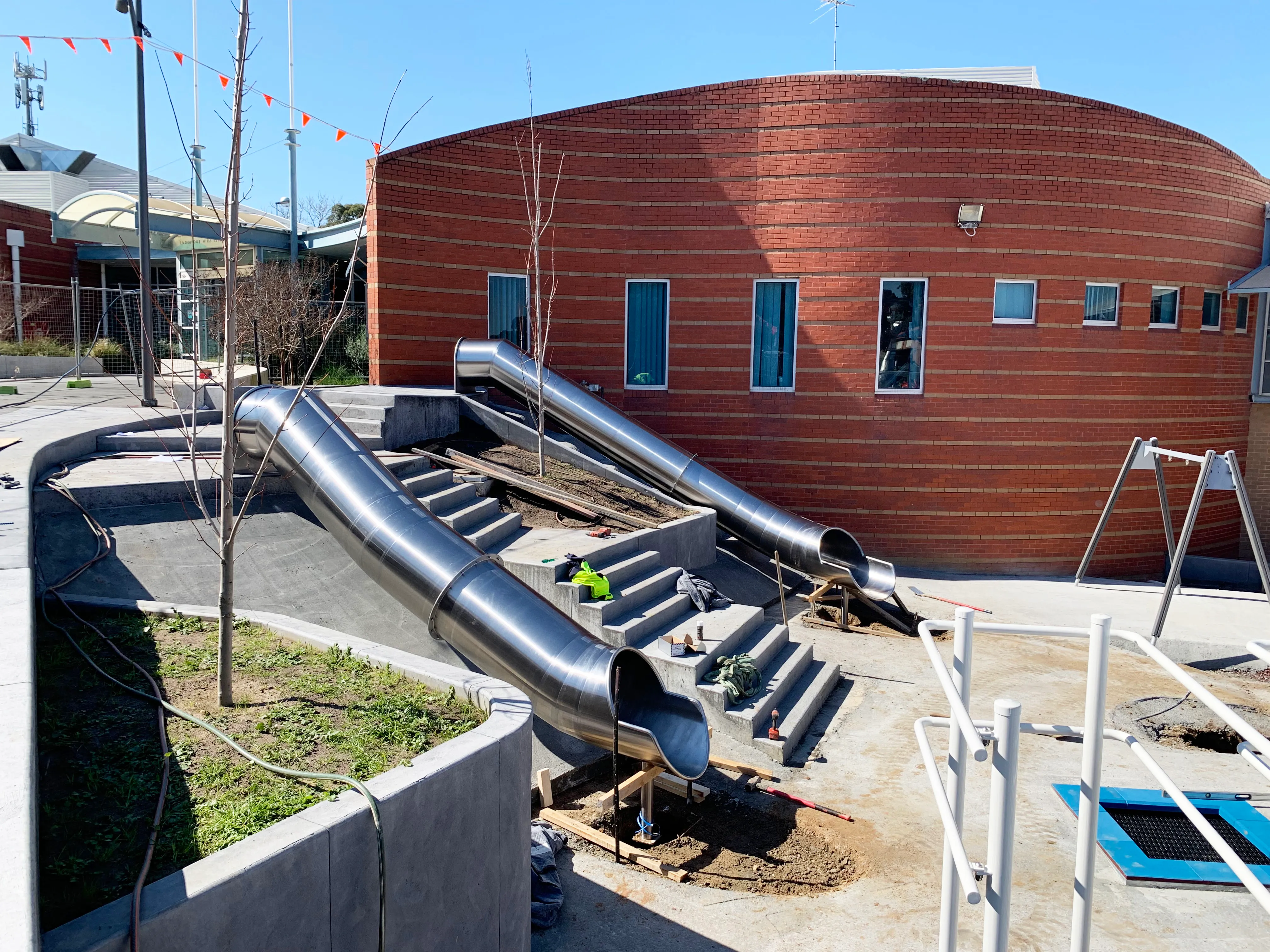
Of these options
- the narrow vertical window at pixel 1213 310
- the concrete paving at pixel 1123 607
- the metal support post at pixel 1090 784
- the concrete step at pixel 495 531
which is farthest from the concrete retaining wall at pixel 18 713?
the narrow vertical window at pixel 1213 310

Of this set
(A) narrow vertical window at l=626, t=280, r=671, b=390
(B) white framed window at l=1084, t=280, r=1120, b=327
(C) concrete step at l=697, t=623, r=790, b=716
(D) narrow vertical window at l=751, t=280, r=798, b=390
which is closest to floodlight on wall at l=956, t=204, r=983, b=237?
(B) white framed window at l=1084, t=280, r=1120, b=327

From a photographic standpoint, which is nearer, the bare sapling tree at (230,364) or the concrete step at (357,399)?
the bare sapling tree at (230,364)

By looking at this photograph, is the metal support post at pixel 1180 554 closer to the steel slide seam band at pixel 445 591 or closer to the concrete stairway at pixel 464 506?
the concrete stairway at pixel 464 506

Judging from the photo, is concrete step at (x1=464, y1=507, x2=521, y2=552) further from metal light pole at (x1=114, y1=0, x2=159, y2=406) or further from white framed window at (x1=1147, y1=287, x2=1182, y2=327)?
white framed window at (x1=1147, y1=287, x2=1182, y2=327)

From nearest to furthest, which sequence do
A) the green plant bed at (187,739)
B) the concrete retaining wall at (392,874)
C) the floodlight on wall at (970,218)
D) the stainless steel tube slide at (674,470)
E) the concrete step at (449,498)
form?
the concrete retaining wall at (392,874), the green plant bed at (187,739), the concrete step at (449,498), the stainless steel tube slide at (674,470), the floodlight on wall at (970,218)

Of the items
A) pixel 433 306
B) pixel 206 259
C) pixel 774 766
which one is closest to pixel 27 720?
pixel 774 766

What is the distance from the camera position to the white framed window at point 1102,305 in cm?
1500

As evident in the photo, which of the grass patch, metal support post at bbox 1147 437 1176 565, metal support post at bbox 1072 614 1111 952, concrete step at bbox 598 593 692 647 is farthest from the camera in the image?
the grass patch

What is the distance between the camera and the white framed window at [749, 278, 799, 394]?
48.5 feet

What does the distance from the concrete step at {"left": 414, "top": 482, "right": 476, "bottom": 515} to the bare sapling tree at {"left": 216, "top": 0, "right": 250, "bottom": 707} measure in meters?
4.30

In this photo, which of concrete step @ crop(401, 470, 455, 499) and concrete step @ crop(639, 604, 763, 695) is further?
concrete step @ crop(401, 470, 455, 499)

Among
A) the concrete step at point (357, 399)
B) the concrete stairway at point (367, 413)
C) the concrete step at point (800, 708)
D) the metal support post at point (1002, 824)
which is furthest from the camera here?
the concrete step at point (357, 399)

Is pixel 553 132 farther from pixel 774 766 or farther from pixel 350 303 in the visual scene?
pixel 774 766

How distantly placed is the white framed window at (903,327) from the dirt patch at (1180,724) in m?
6.74
